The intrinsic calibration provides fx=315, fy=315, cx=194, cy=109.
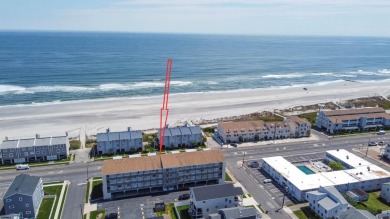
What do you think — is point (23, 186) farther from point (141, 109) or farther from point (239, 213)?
point (141, 109)

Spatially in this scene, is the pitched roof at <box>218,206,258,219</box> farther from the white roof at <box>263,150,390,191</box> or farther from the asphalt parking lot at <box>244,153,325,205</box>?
the white roof at <box>263,150,390,191</box>

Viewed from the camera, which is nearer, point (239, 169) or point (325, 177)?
point (325, 177)

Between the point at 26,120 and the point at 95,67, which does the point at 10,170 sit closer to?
the point at 26,120

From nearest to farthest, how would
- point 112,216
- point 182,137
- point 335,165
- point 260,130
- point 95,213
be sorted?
point 112,216
point 95,213
point 335,165
point 182,137
point 260,130

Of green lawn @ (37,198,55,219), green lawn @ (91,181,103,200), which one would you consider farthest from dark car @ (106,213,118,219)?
green lawn @ (37,198,55,219)

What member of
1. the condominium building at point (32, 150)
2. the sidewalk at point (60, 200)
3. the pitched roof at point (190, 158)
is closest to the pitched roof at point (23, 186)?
the sidewalk at point (60, 200)

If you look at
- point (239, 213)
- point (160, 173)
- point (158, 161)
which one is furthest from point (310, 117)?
point (239, 213)

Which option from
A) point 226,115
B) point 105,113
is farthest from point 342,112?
point 105,113
